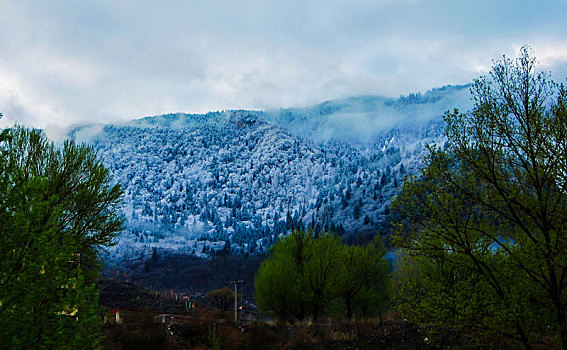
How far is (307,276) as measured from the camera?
38.5 meters

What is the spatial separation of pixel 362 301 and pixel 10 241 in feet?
139

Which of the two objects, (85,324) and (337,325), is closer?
(85,324)

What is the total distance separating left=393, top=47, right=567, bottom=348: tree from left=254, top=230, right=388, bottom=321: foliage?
23.7m

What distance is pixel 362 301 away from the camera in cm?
4603

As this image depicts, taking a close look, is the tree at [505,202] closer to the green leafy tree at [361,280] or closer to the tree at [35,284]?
the tree at [35,284]

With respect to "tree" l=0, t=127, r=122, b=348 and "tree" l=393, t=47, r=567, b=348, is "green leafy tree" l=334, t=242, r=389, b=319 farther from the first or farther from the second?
"tree" l=0, t=127, r=122, b=348

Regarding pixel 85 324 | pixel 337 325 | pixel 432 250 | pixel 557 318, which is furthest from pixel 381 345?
pixel 85 324

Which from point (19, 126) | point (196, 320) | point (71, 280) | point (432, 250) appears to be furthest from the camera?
point (196, 320)

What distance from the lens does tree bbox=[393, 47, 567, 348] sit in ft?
42.3

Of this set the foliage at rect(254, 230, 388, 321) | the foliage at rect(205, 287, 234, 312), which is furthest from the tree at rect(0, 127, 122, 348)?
the foliage at rect(205, 287, 234, 312)

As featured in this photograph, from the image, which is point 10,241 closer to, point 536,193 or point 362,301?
point 536,193

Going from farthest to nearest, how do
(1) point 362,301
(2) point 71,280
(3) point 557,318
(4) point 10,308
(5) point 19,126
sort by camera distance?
(1) point 362,301
(5) point 19,126
(3) point 557,318
(2) point 71,280
(4) point 10,308

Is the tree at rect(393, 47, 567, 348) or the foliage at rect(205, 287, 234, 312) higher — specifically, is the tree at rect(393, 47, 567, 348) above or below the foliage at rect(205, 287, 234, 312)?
above

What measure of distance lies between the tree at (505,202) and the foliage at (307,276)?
23.7 metres
